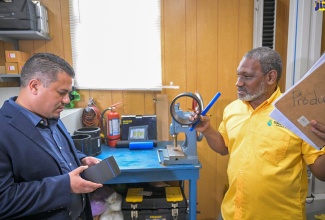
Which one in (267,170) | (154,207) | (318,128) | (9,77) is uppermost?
(9,77)

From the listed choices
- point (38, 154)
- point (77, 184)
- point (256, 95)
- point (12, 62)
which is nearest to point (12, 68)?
point (12, 62)

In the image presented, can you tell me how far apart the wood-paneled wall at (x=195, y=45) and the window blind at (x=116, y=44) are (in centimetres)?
6

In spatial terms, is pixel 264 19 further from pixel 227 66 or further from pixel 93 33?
pixel 93 33

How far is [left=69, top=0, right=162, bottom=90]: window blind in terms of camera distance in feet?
6.97

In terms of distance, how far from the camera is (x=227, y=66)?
225cm

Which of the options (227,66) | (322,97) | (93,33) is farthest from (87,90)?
(322,97)

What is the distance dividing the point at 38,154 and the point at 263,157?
1.01 m

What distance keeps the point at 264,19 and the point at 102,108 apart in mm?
1697

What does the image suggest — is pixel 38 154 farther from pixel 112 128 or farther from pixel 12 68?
pixel 12 68

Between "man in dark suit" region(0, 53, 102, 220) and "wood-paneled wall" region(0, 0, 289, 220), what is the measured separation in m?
1.20

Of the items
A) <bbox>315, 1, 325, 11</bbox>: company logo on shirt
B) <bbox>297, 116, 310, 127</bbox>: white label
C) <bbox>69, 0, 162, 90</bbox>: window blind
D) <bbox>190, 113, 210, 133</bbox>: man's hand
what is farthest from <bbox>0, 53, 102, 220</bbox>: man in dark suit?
<bbox>315, 1, 325, 11</bbox>: company logo on shirt

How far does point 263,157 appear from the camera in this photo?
1.15 meters

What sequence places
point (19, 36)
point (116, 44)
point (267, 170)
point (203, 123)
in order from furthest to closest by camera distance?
point (116, 44) < point (19, 36) < point (203, 123) < point (267, 170)

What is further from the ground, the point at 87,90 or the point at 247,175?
the point at 87,90
